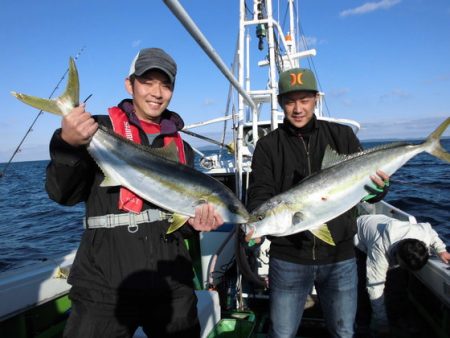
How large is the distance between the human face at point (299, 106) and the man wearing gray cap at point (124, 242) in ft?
4.11

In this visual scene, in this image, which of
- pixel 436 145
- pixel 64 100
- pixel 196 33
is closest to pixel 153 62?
pixel 196 33

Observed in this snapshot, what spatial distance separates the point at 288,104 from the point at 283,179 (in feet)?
2.57

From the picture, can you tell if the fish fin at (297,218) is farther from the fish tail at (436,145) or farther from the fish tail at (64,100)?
the fish tail at (64,100)

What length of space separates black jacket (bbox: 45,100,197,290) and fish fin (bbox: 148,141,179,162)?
0.46 m

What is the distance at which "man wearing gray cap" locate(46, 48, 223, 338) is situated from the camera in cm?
250

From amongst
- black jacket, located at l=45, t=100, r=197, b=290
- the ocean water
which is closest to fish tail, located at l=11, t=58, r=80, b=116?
black jacket, located at l=45, t=100, r=197, b=290

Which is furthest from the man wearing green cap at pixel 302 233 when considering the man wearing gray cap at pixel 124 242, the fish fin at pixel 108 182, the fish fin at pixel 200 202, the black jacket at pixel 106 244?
the fish fin at pixel 108 182

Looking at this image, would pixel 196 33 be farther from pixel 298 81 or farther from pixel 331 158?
pixel 331 158

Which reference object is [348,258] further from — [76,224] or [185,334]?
[76,224]

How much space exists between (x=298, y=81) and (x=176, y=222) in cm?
182

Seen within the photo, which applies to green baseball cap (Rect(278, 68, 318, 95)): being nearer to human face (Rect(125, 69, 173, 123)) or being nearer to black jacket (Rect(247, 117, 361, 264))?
black jacket (Rect(247, 117, 361, 264))

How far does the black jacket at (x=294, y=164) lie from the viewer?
3.53m

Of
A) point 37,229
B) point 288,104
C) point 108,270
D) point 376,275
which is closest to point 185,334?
point 108,270

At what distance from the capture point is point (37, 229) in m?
16.5
